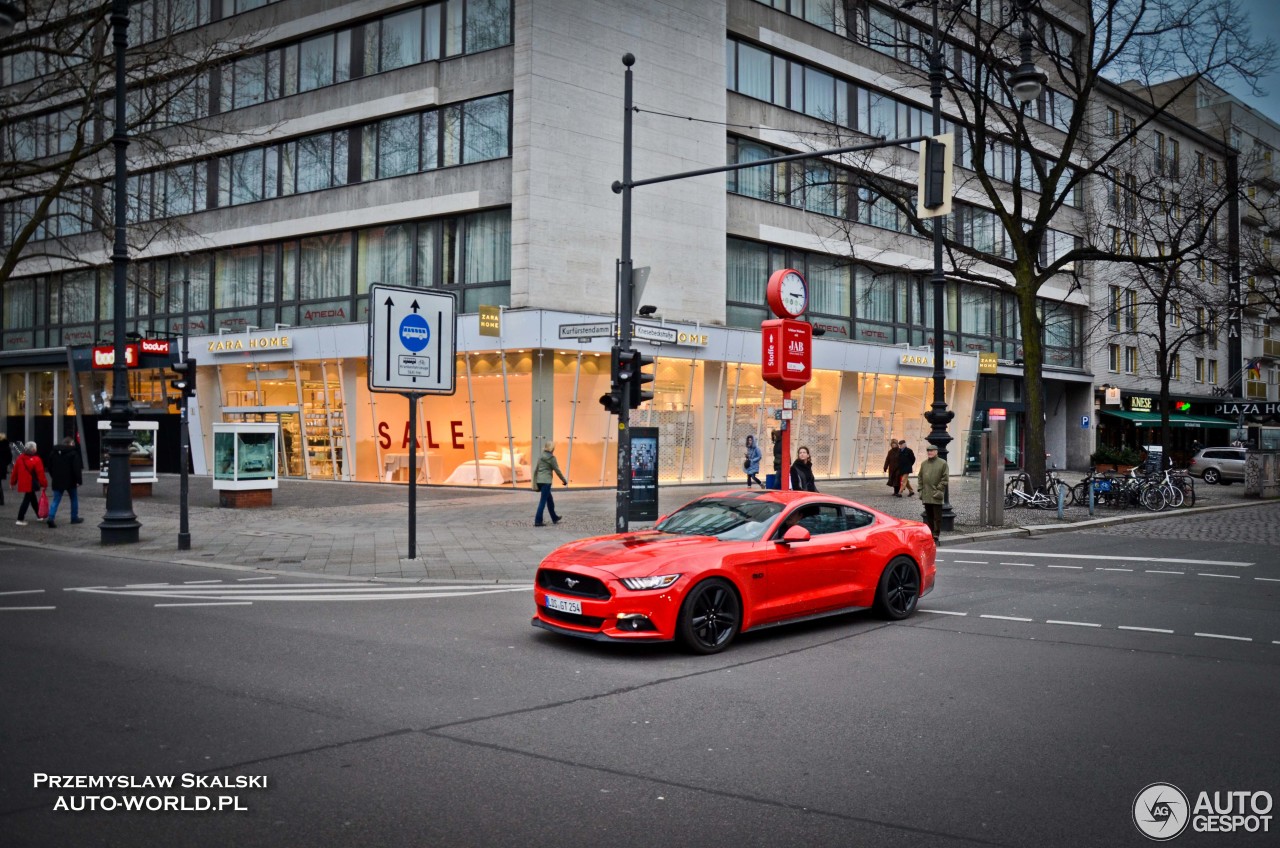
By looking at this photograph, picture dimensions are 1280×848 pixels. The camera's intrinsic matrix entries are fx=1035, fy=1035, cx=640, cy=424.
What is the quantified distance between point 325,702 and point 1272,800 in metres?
5.45

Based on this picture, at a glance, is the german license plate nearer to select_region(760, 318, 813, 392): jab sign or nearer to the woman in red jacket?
select_region(760, 318, 813, 392): jab sign

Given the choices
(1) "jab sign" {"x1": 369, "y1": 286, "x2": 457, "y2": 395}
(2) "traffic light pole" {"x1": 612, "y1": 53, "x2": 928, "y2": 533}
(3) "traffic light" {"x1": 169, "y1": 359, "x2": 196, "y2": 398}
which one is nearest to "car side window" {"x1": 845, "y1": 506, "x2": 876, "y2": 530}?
(2) "traffic light pole" {"x1": 612, "y1": 53, "x2": 928, "y2": 533}

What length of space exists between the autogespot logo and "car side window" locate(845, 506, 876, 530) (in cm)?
514

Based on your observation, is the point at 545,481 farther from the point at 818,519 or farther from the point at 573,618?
the point at 573,618

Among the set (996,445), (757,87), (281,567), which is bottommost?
(281,567)

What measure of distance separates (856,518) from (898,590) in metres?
0.87

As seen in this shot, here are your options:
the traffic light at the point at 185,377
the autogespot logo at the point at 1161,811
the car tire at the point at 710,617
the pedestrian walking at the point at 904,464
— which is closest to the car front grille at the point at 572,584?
the car tire at the point at 710,617

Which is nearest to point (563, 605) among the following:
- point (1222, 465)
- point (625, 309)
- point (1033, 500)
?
point (625, 309)

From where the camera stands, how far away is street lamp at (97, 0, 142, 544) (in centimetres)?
1634

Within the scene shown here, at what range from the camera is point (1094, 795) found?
5145 millimetres

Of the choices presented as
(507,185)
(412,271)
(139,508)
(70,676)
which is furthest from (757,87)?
(70,676)

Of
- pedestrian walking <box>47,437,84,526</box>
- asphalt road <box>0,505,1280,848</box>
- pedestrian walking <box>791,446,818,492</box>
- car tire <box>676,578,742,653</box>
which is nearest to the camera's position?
asphalt road <box>0,505,1280,848</box>

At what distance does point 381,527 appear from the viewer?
19.8m

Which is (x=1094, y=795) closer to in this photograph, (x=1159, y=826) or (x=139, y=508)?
(x=1159, y=826)
